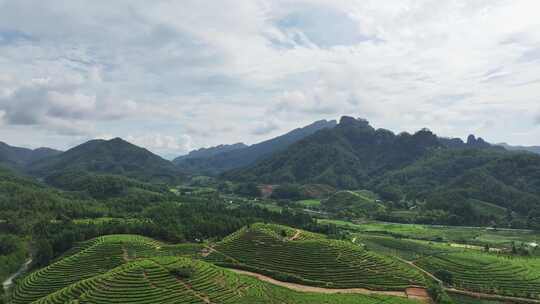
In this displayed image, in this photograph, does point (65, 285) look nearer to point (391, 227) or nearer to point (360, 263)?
point (360, 263)

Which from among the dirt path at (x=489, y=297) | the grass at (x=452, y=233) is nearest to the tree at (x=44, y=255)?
the dirt path at (x=489, y=297)

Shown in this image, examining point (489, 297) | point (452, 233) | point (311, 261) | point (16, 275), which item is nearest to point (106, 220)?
point (16, 275)

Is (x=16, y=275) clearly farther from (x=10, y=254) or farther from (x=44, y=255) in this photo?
(x=10, y=254)

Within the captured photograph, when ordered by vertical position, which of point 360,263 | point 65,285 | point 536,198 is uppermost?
point 536,198

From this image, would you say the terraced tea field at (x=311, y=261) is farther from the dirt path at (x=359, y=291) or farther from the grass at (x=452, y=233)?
the grass at (x=452, y=233)

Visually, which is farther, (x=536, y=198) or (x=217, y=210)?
(x=536, y=198)

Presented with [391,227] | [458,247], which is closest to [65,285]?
[458,247]

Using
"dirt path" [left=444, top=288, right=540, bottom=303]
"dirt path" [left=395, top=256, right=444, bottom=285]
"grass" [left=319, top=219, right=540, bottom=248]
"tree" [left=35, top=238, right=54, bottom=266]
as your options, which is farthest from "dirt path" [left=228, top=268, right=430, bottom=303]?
"tree" [left=35, top=238, right=54, bottom=266]
